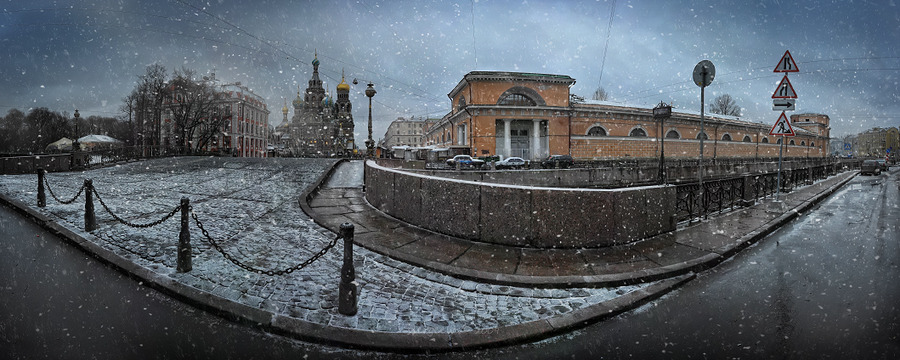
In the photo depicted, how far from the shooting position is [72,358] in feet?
9.43

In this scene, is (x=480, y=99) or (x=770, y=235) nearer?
(x=770, y=235)

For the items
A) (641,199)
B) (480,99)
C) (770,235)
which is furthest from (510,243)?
(480,99)

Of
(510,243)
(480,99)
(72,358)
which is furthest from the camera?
(480,99)

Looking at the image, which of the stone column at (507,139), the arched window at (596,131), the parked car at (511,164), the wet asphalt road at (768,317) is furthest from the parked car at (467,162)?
the wet asphalt road at (768,317)

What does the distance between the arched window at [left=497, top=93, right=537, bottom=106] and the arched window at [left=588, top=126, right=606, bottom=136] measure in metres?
7.18

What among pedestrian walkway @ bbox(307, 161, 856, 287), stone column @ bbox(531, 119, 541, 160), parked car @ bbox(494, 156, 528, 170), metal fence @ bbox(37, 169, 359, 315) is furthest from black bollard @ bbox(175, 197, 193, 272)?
stone column @ bbox(531, 119, 541, 160)

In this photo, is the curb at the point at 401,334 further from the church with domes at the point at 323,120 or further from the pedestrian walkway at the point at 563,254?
the church with domes at the point at 323,120

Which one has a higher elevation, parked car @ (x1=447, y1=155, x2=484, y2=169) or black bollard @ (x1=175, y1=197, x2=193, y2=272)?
parked car @ (x1=447, y1=155, x2=484, y2=169)

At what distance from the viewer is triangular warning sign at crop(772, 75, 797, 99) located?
32.2 ft

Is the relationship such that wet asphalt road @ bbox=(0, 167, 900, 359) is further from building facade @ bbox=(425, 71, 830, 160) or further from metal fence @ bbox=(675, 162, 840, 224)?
building facade @ bbox=(425, 71, 830, 160)

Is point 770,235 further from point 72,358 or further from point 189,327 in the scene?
point 72,358

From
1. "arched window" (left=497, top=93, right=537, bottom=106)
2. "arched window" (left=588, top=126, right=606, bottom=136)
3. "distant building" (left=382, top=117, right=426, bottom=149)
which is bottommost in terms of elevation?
"arched window" (left=588, top=126, right=606, bottom=136)

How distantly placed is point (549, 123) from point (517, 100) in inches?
171

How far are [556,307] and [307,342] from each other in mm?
2607
